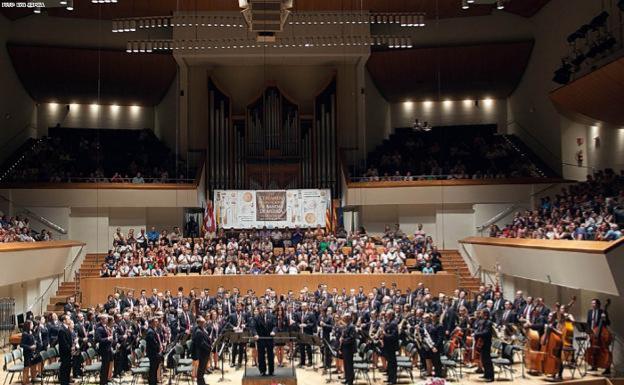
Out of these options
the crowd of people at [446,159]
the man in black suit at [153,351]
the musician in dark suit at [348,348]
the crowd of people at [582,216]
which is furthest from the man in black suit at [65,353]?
the crowd of people at [446,159]

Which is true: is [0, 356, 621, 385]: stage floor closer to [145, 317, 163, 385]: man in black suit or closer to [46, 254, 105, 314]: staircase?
[145, 317, 163, 385]: man in black suit

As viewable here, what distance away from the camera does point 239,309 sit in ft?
54.3

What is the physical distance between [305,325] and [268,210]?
11187 mm

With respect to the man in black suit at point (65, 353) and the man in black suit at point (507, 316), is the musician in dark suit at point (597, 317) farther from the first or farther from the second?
the man in black suit at point (65, 353)

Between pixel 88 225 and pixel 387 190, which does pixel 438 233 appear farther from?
pixel 88 225

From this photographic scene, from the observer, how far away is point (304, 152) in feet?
93.5

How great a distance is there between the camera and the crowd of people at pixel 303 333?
14.2m

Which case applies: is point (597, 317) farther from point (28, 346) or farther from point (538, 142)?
point (538, 142)

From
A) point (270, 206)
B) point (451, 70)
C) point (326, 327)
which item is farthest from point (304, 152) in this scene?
point (326, 327)

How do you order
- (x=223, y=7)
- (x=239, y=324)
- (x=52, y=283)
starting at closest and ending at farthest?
(x=239, y=324) < (x=52, y=283) < (x=223, y=7)

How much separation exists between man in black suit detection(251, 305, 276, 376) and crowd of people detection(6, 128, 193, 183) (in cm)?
1238

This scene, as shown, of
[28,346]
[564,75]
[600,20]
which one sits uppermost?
[600,20]

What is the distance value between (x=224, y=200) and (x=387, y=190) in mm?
5876

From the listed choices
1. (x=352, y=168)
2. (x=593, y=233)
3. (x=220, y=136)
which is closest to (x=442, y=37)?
(x=352, y=168)
